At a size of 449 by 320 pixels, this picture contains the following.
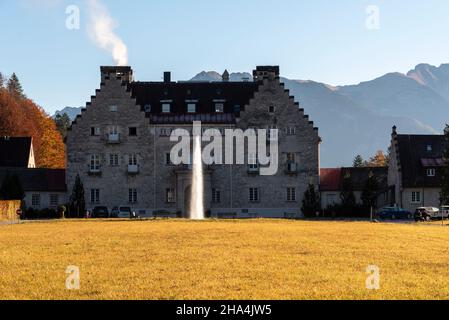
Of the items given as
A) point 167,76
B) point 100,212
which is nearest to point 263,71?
point 167,76

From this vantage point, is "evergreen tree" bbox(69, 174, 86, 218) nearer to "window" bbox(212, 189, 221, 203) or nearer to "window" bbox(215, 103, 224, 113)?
"window" bbox(212, 189, 221, 203)

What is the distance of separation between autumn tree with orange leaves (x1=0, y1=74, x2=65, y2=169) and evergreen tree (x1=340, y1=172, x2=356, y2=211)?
50571 millimetres

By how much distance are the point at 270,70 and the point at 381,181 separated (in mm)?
19000

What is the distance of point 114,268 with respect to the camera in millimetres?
23016

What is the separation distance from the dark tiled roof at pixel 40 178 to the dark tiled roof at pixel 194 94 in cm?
1263

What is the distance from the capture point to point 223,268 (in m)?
23.0

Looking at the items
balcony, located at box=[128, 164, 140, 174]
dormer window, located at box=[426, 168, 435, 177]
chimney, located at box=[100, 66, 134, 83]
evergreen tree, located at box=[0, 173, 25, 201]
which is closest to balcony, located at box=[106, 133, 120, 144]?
balcony, located at box=[128, 164, 140, 174]

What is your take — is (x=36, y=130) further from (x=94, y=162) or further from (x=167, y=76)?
(x=94, y=162)

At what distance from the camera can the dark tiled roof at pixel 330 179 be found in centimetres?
8856

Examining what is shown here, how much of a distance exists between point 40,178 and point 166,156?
14494 millimetres

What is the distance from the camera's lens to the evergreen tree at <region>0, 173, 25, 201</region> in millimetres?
82812

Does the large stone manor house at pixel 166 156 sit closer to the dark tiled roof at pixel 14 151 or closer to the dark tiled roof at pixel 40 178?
the dark tiled roof at pixel 40 178
